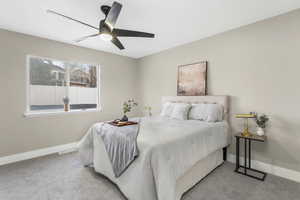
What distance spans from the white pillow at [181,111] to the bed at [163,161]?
705mm

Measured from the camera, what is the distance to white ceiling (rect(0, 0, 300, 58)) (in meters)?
2.09

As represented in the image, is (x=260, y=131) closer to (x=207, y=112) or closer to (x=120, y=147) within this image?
(x=207, y=112)

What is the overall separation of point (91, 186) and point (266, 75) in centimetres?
331

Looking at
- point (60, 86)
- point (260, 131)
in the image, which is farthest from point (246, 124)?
point (60, 86)

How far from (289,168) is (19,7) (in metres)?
4.83

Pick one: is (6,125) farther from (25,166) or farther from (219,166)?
(219,166)

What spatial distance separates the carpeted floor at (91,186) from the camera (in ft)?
6.15

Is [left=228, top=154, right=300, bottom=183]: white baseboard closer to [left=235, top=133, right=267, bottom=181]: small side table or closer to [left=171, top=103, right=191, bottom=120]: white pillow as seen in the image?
[left=235, top=133, right=267, bottom=181]: small side table

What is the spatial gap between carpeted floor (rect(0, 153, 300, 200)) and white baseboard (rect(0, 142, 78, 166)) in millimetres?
272

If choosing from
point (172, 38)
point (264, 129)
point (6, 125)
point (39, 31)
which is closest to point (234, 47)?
point (172, 38)

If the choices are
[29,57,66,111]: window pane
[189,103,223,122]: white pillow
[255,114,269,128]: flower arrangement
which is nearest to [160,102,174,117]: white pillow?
[189,103,223,122]: white pillow

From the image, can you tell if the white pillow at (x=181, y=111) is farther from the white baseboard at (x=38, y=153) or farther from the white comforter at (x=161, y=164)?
the white baseboard at (x=38, y=153)

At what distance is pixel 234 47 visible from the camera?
Result: 2.85m

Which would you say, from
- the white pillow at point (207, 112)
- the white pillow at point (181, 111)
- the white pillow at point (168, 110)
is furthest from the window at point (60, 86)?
the white pillow at point (207, 112)
